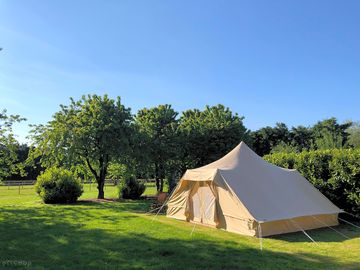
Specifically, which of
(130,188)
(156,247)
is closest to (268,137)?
(130,188)

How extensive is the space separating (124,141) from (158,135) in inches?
176

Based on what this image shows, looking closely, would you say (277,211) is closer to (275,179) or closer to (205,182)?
(275,179)

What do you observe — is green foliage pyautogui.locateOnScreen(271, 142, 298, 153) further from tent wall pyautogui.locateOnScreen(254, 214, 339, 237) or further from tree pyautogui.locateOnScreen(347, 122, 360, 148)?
tree pyautogui.locateOnScreen(347, 122, 360, 148)

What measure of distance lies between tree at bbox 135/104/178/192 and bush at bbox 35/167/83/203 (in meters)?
4.87

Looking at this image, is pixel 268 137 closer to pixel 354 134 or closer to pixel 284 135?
pixel 284 135

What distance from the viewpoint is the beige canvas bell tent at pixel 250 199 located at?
10.4 metres

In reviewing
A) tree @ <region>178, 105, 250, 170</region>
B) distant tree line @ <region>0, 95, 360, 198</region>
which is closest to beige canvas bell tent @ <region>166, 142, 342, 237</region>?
distant tree line @ <region>0, 95, 360, 198</region>

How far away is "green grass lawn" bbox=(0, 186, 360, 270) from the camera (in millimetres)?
6918

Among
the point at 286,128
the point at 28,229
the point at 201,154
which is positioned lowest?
the point at 28,229

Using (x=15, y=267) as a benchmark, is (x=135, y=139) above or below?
above

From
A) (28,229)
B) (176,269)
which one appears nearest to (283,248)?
(176,269)

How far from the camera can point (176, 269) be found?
6.55 m

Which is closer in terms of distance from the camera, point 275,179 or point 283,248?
point 283,248

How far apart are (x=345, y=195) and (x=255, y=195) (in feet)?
13.9
